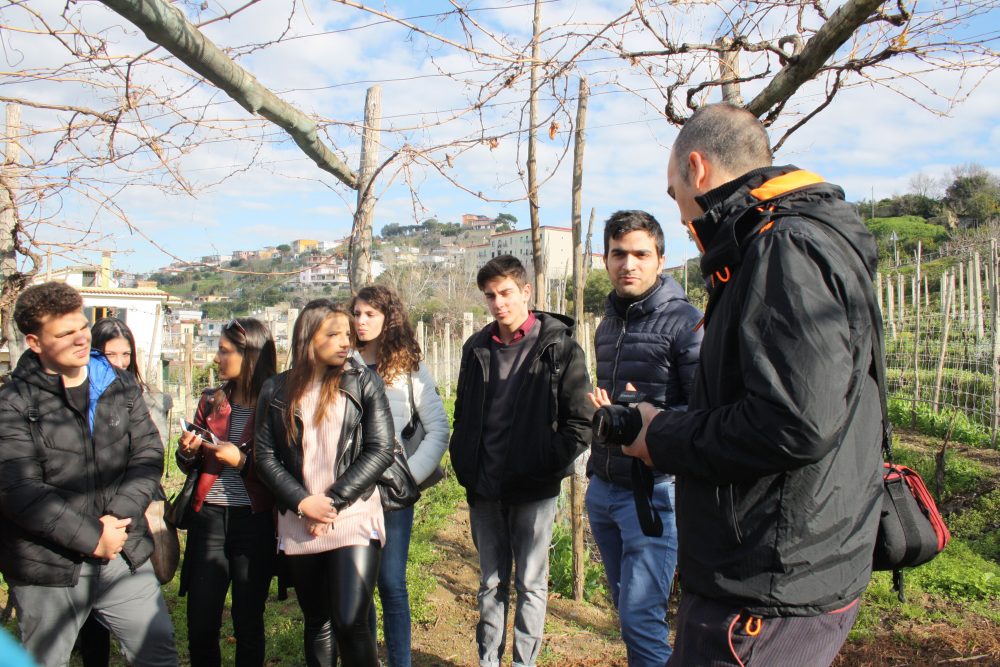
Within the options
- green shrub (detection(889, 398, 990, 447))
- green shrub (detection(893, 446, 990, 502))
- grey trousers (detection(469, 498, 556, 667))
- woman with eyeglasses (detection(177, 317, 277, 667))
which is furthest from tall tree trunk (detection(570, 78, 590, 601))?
green shrub (detection(889, 398, 990, 447))

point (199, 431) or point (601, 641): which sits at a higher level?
point (199, 431)

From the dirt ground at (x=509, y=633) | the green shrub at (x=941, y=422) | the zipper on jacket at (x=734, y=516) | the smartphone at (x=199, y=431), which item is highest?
the zipper on jacket at (x=734, y=516)

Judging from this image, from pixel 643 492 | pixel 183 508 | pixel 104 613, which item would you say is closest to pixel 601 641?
pixel 643 492

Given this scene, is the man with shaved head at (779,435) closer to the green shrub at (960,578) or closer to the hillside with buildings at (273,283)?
the hillside with buildings at (273,283)

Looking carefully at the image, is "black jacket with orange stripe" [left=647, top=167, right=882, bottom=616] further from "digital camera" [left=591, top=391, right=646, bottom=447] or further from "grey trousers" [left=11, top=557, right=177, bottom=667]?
"grey trousers" [left=11, top=557, right=177, bottom=667]

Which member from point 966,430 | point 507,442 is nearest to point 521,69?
point 507,442

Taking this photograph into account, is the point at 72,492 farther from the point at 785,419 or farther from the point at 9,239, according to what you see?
the point at 9,239

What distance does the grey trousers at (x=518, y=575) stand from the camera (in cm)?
306

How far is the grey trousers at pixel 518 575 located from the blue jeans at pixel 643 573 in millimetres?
310

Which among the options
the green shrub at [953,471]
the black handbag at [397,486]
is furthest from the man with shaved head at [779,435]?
the green shrub at [953,471]

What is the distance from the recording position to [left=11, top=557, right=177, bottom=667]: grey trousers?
2.47m

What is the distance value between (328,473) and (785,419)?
198 cm

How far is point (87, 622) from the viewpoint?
3012 millimetres

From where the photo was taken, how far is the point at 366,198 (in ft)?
14.0
